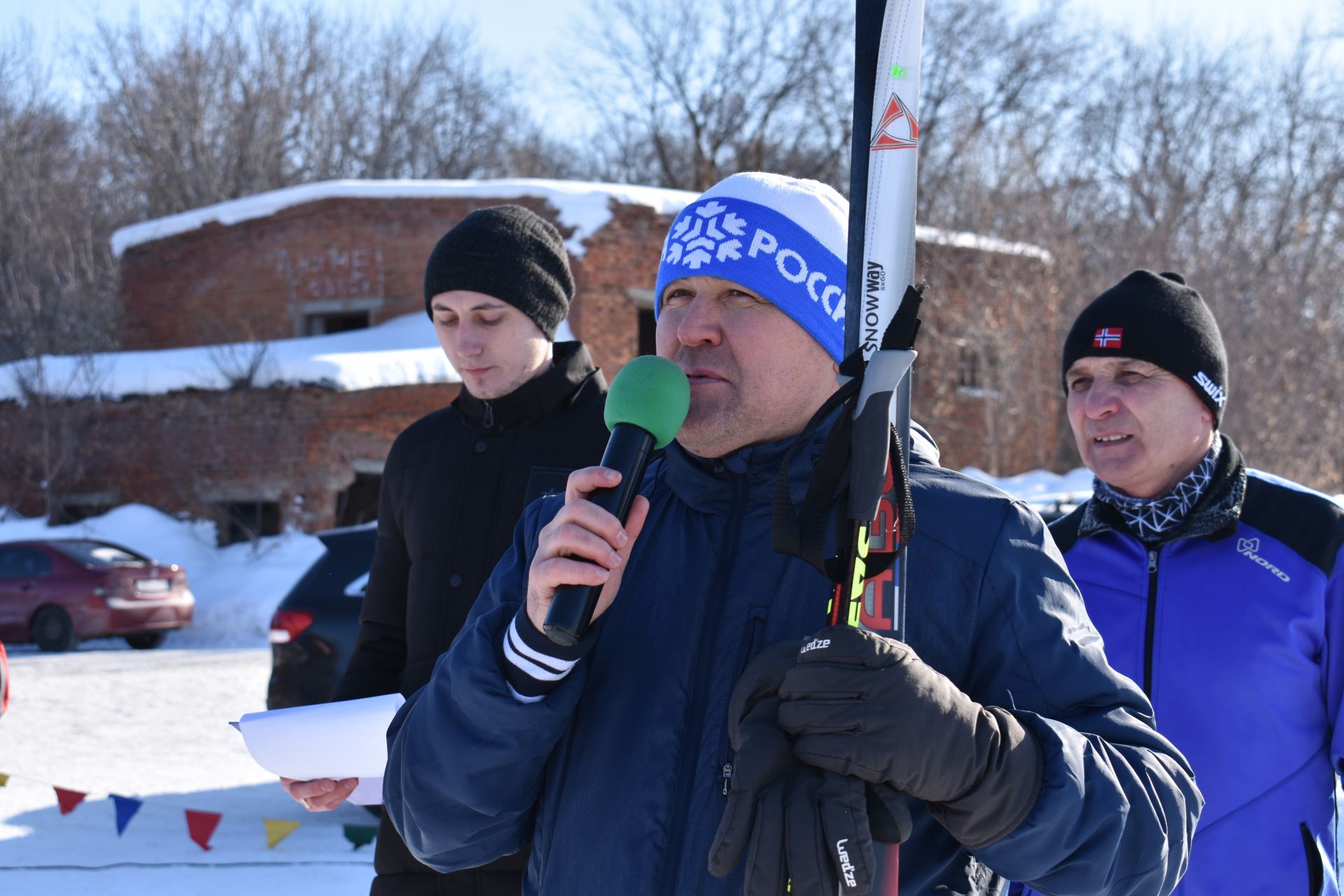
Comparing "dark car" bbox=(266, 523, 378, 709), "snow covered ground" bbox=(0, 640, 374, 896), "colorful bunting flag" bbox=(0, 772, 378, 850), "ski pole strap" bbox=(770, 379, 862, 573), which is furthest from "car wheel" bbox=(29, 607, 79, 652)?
"ski pole strap" bbox=(770, 379, 862, 573)

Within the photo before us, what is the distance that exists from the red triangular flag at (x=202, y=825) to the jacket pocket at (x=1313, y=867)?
15.7ft

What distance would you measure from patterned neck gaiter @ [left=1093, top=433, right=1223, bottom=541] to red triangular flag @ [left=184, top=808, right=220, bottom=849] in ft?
15.0

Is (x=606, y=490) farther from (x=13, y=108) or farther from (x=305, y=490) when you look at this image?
(x=13, y=108)

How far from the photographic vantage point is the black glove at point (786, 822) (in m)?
1.25

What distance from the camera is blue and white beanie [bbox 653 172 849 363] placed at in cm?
198

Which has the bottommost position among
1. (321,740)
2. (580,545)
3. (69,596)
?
(69,596)

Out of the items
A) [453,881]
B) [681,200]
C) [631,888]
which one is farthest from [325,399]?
[631,888]

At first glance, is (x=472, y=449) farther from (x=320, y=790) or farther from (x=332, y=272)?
(x=332, y=272)

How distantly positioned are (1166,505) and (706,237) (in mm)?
1474

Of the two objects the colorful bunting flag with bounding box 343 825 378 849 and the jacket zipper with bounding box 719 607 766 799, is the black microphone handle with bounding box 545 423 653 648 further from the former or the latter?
the colorful bunting flag with bounding box 343 825 378 849

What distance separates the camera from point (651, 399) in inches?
66.1

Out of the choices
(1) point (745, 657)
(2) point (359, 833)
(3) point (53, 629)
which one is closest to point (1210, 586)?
(1) point (745, 657)

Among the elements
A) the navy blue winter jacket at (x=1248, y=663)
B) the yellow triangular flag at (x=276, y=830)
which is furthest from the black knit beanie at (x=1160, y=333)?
the yellow triangular flag at (x=276, y=830)

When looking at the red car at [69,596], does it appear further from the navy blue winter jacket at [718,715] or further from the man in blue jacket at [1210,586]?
the navy blue winter jacket at [718,715]
